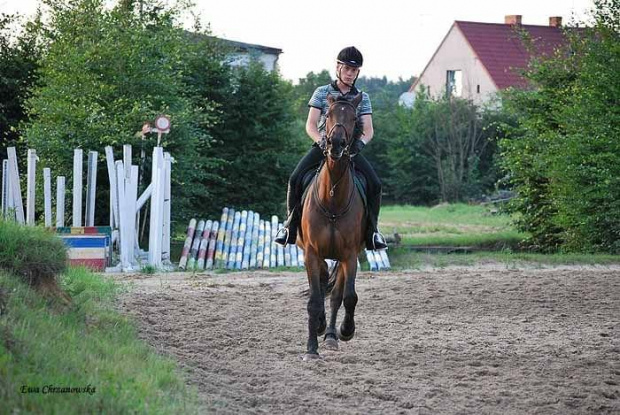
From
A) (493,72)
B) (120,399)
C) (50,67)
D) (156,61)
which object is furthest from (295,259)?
(493,72)

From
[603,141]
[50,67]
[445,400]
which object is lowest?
[445,400]

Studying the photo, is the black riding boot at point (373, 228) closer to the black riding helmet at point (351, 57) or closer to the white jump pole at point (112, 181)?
the black riding helmet at point (351, 57)

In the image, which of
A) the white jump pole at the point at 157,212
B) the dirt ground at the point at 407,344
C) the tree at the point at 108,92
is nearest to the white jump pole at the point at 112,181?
the white jump pole at the point at 157,212

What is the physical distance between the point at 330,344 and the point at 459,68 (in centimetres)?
4634

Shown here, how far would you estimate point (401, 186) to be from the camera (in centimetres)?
4338

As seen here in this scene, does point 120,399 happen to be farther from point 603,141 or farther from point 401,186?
point 401,186

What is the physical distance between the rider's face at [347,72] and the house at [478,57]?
4184 cm

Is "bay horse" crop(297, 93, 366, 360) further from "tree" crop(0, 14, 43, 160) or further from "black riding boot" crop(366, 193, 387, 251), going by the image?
"tree" crop(0, 14, 43, 160)

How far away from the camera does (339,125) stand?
8.05m

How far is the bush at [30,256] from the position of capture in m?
8.32

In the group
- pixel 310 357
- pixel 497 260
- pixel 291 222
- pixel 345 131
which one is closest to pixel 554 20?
pixel 497 260

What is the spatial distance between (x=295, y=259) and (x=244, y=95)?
9.43 m

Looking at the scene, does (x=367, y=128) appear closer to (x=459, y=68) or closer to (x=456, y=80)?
(x=459, y=68)

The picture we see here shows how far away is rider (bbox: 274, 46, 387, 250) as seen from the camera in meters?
8.96
